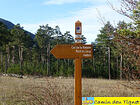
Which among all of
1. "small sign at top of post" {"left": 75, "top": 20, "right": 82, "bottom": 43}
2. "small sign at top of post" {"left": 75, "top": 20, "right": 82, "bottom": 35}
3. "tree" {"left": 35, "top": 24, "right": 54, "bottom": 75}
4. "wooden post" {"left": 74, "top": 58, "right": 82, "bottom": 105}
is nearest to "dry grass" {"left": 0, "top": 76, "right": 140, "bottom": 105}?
"wooden post" {"left": 74, "top": 58, "right": 82, "bottom": 105}

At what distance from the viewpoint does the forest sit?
3.30 m

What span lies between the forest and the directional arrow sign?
1.61 feet

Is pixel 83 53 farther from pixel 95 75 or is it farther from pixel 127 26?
pixel 95 75

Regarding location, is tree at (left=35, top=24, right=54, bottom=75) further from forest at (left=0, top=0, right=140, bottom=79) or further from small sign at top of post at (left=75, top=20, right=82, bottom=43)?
small sign at top of post at (left=75, top=20, right=82, bottom=43)

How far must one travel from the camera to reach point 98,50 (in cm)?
5831

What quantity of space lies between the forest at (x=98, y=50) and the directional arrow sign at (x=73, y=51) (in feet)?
1.61

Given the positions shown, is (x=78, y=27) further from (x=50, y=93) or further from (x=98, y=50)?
(x=98, y=50)

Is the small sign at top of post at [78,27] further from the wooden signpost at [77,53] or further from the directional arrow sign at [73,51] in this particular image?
the directional arrow sign at [73,51]

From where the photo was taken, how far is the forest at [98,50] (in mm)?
3305

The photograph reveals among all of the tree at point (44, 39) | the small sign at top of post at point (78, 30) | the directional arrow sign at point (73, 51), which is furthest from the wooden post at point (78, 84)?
the tree at point (44, 39)

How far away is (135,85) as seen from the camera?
338cm

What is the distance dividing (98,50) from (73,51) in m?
54.7

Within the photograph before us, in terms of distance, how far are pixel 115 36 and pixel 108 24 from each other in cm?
26

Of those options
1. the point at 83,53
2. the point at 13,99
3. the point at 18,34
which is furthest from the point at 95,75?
the point at 83,53
